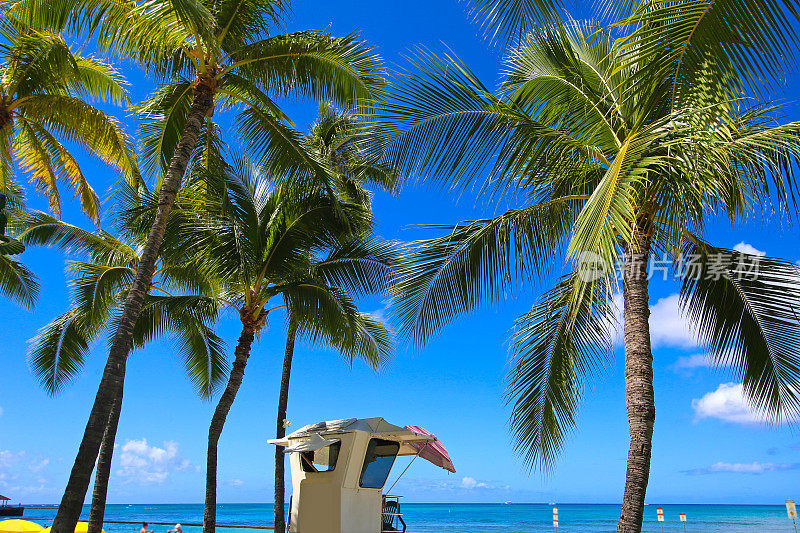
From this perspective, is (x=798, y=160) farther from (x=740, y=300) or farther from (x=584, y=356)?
(x=584, y=356)

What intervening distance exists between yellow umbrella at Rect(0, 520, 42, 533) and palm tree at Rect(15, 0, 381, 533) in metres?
8.15

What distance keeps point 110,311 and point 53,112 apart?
5969 millimetres

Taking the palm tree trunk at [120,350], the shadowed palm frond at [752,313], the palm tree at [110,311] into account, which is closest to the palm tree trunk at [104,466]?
the palm tree at [110,311]

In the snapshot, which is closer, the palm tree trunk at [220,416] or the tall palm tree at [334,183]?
the palm tree trunk at [220,416]

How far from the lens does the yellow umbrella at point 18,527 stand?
43.2 feet

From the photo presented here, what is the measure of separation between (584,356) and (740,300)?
2.08 m

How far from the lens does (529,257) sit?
7797mm

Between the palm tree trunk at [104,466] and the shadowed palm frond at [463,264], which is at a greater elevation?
the shadowed palm frond at [463,264]

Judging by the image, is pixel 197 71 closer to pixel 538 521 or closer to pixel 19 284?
pixel 19 284

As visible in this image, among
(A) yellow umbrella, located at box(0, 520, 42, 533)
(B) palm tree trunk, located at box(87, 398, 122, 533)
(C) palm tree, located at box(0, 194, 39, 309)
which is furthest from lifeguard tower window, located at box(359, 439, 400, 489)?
(C) palm tree, located at box(0, 194, 39, 309)

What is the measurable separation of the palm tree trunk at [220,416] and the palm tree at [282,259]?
2 cm

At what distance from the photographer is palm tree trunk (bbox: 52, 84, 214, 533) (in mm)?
6926

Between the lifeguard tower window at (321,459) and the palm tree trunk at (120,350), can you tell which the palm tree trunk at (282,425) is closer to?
the lifeguard tower window at (321,459)

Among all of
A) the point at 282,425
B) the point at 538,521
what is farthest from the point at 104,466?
the point at 538,521
